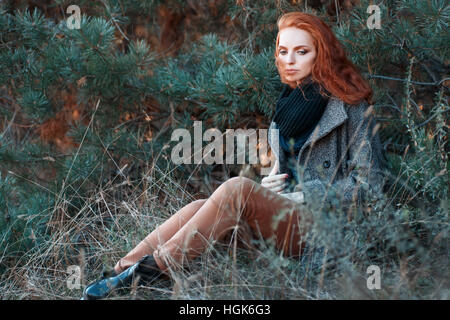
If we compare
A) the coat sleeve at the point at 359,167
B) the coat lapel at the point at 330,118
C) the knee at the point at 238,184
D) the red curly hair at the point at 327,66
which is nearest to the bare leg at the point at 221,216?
the knee at the point at 238,184

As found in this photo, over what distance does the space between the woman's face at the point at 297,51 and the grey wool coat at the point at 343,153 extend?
19 centimetres

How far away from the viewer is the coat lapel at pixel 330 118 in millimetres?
1977

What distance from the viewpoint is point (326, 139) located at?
204 cm

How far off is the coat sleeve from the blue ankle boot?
58 cm

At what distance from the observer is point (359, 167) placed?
185 cm

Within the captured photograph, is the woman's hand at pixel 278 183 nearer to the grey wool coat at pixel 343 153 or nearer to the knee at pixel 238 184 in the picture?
the grey wool coat at pixel 343 153

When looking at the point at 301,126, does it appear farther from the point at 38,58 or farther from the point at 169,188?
the point at 38,58

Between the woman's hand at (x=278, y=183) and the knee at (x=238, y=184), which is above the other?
the knee at (x=238, y=184)

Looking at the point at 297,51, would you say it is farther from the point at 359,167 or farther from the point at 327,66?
the point at 359,167

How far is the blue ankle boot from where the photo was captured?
1.68m

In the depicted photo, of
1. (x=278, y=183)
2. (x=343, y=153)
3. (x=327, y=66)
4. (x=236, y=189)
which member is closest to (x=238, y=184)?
(x=236, y=189)

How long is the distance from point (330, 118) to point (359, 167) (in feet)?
0.85
